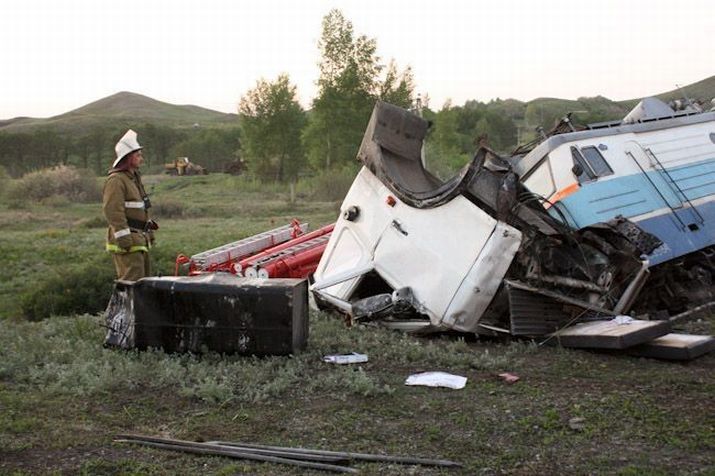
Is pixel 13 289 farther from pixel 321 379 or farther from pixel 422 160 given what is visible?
pixel 321 379

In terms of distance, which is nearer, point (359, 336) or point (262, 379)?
point (262, 379)

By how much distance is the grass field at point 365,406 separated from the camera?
167 inches

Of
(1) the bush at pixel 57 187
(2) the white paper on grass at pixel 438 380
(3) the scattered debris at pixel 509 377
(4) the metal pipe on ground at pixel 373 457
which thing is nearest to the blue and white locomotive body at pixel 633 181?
(3) the scattered debris at pixel 509 377

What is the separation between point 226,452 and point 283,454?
33 centimetres

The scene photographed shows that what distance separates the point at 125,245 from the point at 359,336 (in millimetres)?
2657

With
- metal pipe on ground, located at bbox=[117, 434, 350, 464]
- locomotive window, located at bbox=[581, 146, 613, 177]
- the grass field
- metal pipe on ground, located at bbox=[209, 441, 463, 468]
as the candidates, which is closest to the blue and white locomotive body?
locomotive window, located at bbox=[581, 146, 613, 177]

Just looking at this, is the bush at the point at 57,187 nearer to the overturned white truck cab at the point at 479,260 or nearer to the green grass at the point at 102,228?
the green grass at the point at 102,228

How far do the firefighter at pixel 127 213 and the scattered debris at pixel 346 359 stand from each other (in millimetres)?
2666

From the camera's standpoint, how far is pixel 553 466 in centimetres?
407

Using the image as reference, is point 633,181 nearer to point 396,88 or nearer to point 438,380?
point 438,380

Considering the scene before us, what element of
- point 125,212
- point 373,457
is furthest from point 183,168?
point 373,457

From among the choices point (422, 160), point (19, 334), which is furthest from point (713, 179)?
point (19, 334)

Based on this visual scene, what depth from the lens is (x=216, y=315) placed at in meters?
6.42

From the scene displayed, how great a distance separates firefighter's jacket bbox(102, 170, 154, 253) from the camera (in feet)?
25.2
